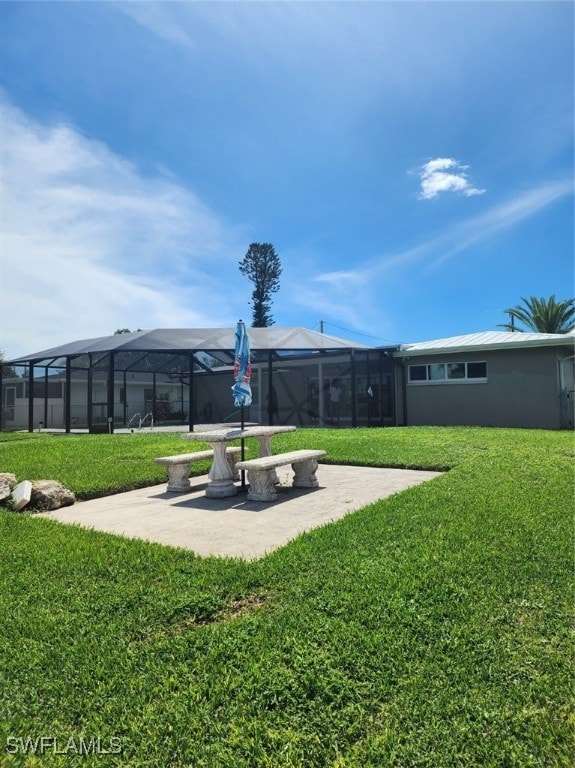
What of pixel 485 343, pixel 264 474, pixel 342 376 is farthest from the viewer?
pixel 342 376

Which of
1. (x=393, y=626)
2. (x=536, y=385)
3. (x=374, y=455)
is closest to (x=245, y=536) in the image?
(x=393, y=626)

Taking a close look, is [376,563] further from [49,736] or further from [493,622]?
[49,736]

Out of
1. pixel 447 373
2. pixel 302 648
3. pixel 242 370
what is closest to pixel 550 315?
pixel 447 373

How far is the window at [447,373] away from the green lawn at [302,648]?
11.7 meters

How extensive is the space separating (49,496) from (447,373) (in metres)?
13.6

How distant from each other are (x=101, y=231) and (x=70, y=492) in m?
7.84

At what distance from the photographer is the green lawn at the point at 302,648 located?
1664 mm

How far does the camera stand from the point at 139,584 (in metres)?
3.03

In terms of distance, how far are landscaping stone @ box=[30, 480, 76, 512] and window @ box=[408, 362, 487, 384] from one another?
13.2 meters

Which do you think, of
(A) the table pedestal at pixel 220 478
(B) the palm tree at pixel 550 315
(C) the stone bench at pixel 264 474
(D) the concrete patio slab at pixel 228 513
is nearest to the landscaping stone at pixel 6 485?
(D) the concrete patio slab at pixel 228 513

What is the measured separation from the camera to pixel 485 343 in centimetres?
1464

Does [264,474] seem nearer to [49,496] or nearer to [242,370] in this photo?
[242,370]

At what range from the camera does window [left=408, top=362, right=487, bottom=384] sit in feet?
49.8

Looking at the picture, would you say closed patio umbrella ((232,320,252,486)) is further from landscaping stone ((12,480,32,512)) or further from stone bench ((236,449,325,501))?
landscaping stone ((12,480,32,512))
